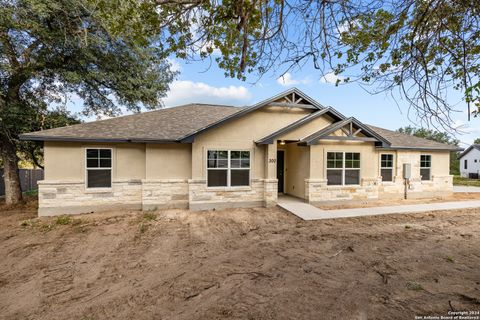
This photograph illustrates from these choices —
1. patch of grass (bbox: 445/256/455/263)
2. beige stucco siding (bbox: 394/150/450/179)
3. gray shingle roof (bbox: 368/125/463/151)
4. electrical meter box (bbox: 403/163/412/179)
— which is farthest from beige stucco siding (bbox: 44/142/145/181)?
electrical meter box (bbox: 403/163/412/179)

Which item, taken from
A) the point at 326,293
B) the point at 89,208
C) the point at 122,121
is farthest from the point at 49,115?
the point at 326,293

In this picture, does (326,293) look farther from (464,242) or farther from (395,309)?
(464,242)

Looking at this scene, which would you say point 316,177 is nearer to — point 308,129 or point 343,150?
point 343,150

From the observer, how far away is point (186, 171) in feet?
30.1

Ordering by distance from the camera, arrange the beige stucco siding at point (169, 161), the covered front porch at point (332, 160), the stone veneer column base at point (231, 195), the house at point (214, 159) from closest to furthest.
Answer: the house at point (214, 159) → the beige stucco siding at point (169, 161) → the stone veneer column base at point (231, 195) → the covered front porch at point (332, 160)

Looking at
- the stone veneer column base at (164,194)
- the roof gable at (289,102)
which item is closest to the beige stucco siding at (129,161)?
the stone veneer column base at (164,194)

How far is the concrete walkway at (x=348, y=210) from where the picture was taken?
797cm

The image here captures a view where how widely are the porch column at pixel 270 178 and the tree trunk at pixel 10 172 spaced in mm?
11877

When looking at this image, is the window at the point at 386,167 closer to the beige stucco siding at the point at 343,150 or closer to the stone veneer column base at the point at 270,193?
the beige stucco siding at the point at 343,150

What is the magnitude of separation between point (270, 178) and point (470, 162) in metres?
44.8

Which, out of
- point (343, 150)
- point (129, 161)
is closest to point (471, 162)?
point (343, 150)

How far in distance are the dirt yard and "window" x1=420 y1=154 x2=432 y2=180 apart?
16.9 feet

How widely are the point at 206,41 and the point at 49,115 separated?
10234mm

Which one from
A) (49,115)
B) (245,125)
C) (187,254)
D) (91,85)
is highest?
(91,85)
